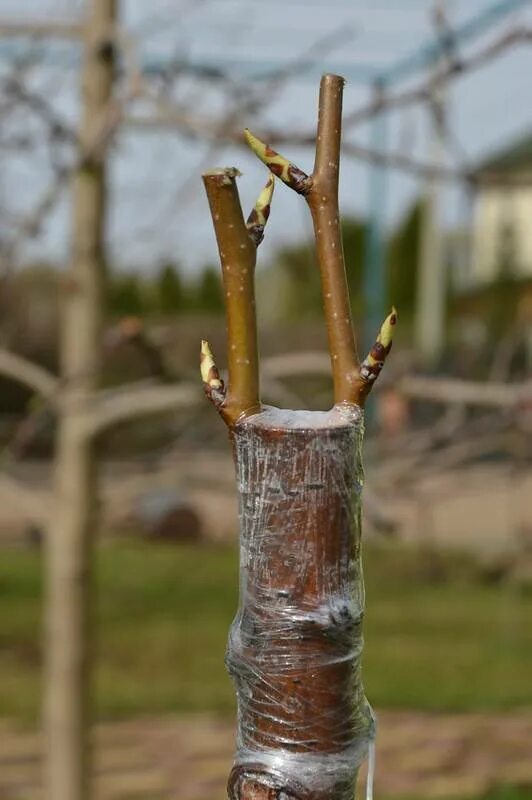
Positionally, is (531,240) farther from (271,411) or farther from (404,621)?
(271,411)

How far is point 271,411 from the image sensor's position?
2.56 ft

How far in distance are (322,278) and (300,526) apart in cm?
16

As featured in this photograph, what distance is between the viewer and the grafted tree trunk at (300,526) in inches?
29.7

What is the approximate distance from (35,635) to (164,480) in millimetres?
4980

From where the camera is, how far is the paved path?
4668 mm

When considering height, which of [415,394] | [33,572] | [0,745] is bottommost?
[0,745]

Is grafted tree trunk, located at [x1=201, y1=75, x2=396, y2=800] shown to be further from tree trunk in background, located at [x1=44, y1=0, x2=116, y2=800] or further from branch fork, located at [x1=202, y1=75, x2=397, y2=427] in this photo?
tree trunk in background, located at [x1=44, y1=0, x2=116, y2=800]

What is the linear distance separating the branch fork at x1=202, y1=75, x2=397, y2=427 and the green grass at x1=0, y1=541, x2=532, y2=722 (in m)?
4.42

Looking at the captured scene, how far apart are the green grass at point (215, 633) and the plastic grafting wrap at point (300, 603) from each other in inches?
171

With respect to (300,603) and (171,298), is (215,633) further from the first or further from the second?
(171,298)

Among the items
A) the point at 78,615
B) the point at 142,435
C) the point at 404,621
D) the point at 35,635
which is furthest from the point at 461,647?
the point at 142,435

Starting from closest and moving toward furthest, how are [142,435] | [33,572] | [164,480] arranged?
[164,480] < [33,572] < [142,435]

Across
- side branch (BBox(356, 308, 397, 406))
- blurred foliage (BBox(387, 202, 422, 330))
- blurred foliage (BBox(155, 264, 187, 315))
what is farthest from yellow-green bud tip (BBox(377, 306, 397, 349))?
blurred foliage (BBox(387, 202, 422, 330))

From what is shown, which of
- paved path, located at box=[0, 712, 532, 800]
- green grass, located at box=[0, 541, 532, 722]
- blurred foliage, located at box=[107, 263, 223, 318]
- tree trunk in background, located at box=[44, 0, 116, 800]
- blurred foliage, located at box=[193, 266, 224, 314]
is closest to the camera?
tree trunk in background, located at box=[44, 0, 116, 800]
